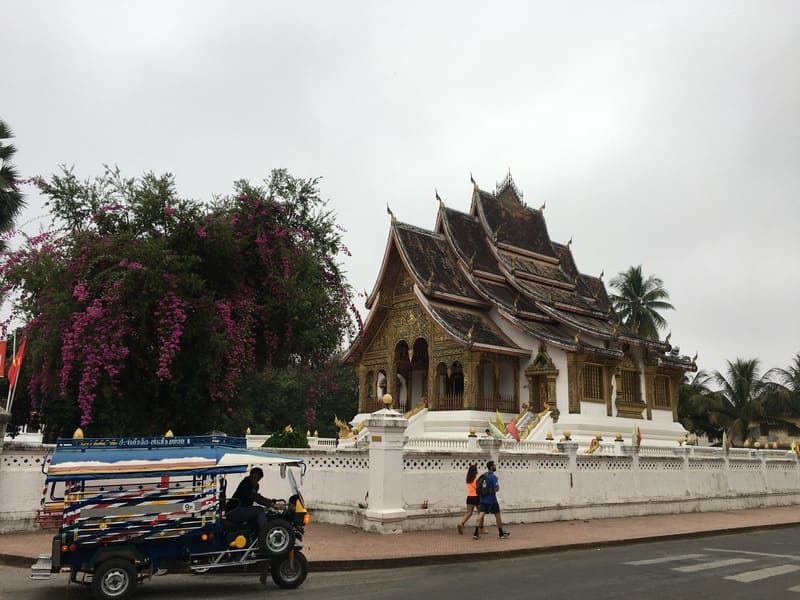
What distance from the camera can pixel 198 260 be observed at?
13.3 meters

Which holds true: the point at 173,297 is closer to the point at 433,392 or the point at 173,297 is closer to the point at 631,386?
the point at 433,392

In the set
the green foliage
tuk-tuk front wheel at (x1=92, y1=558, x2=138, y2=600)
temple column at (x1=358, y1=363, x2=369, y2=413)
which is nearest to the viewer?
tuk-tuk front wheel at (x1=92, y1=558, x2=138, y2=600)

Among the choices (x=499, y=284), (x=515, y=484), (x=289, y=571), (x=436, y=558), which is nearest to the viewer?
(x=289, y=571)

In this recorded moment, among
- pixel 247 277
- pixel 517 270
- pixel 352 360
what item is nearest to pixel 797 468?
pixel 517 270

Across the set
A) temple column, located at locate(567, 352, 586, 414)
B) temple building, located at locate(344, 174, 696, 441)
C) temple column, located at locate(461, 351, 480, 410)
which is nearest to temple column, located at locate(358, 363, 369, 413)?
temple building, located at locate(344, 174, 696, 441)

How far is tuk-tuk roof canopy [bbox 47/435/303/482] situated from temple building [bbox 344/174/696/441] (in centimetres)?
1787

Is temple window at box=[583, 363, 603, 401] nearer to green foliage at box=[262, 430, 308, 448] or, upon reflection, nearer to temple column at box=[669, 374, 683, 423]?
temple column at box=[669, 374, 683, 423]

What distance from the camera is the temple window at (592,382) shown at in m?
27.8

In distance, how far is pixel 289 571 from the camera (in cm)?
809

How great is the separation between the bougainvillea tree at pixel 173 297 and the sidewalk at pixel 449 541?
2.83m

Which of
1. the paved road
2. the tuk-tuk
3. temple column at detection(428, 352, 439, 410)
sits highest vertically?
temple column at detection(428, 352, 439, 410)

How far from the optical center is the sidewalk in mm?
9938

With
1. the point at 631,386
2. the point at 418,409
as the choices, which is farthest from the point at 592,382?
the point at 418,409

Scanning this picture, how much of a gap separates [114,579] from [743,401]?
42690mm
